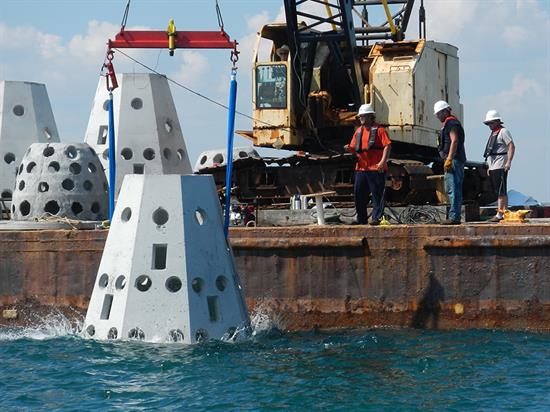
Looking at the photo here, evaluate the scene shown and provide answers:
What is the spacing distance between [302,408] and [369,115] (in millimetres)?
6377

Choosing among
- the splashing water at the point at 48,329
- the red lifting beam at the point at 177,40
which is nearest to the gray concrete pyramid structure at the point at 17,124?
the splashing water at the point at 48,329

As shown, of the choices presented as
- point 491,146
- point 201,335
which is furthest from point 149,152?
point 201,335

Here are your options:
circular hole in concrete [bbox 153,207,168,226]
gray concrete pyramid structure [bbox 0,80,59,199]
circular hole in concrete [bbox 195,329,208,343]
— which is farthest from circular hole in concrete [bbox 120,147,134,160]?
circular hole in concrete [bbox 195,329,208,343]

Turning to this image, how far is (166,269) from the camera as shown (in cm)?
1404

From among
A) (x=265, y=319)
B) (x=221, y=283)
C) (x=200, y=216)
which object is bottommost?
(x=265, y=319)

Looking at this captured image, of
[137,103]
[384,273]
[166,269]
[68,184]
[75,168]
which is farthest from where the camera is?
[137,103]

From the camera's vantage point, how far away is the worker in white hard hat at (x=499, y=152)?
16.8 meters

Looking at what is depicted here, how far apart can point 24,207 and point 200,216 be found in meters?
5.76

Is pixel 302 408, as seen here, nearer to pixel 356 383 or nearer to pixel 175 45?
pixel 356 383

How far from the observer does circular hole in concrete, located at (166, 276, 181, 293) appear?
14039mm

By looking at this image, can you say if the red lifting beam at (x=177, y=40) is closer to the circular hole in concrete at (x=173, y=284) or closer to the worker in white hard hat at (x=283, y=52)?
the circular hole in concrete at (x=173, y=284)

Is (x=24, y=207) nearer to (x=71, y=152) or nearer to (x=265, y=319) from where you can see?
(x=71, y=152)

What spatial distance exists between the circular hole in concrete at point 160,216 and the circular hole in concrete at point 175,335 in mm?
1312

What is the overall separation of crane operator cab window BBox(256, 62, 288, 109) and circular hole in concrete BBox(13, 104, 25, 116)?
6.48 metres
